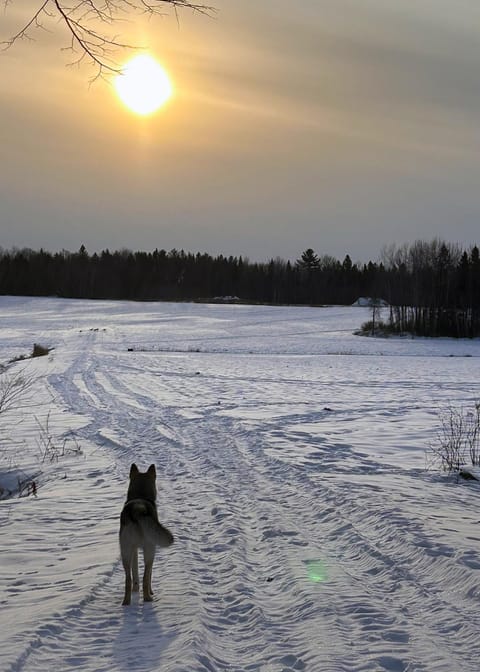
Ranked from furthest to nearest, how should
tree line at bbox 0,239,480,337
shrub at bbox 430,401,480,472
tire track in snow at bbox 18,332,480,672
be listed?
tree line at bbox 0,239,480,337, shrub at bbox 430,401,480,472, tire track in snow at bbox 18,332,480,672

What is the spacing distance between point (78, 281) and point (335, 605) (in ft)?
446

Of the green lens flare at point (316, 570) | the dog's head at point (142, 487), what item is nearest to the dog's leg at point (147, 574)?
the dog's head at point (142, 487)

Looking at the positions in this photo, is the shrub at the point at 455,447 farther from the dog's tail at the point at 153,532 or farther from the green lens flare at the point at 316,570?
the dog's tail at the point at 153,532

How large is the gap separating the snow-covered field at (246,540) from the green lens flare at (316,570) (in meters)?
0.03

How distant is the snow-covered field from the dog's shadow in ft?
0.05

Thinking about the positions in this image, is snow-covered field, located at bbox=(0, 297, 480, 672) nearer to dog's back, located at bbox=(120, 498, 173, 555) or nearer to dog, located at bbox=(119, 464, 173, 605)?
dog, located at bbox=(119, 464, 173, 605)

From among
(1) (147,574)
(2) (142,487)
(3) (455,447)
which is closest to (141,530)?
(1) (147,574)

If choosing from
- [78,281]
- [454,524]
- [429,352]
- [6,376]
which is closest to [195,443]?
[454,524]

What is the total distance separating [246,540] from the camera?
6.37 metres

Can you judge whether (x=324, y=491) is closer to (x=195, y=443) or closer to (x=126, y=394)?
(x=195, y=443)

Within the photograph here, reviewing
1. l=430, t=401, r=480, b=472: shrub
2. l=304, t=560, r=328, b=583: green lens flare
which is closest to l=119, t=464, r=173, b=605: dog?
l=304, t=560, r=328, b=583: green lens flare

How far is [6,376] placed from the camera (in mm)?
26203

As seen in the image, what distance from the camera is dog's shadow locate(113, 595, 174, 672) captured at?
3.88 meters

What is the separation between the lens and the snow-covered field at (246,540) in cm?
411
